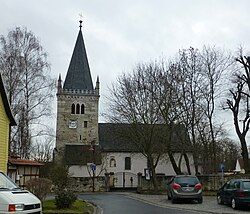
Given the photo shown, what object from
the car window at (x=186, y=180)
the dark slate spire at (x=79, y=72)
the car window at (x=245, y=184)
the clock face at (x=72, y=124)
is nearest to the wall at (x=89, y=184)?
the clock face at (x=72, y=124)

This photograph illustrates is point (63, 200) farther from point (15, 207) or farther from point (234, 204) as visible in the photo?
point (15, 207)

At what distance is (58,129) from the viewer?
71125mm

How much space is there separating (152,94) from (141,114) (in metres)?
2.12

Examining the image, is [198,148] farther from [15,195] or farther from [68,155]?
[15,195]

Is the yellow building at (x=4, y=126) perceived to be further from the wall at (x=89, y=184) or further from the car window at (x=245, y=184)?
the wall at (x=89, y=184)

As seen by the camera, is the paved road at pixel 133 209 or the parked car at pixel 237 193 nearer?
the paved road at pixel 133 209

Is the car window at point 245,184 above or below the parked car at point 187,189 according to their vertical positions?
above

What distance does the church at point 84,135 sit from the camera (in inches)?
2613

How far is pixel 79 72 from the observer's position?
241 ft

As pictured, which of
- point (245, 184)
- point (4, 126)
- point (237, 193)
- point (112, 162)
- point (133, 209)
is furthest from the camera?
point (112, 162)

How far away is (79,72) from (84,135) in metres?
10.6

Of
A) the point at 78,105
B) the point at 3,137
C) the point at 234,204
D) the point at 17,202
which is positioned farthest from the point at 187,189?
the point at 78,105

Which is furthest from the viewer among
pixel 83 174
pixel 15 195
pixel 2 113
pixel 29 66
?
pixel 83 174

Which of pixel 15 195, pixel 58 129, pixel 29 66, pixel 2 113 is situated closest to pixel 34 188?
pixel 2 113
